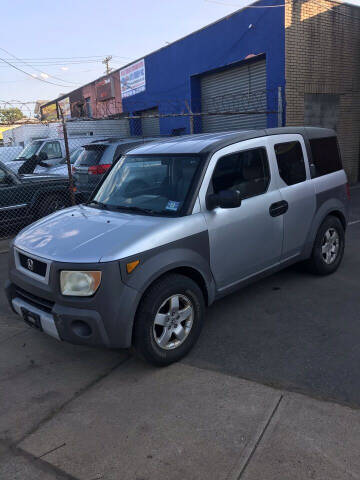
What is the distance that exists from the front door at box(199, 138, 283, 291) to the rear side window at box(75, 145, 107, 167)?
573 cm

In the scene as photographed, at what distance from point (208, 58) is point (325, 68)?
4.14 metres

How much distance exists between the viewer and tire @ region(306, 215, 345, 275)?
489 centimetres

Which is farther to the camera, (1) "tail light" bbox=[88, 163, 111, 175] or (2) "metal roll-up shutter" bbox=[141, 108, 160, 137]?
(2) "metal roll-up shutter" bbox=[141, 108, 160, 137]

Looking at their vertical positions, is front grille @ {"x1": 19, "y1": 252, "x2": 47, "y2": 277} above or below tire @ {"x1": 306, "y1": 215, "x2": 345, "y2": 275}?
above

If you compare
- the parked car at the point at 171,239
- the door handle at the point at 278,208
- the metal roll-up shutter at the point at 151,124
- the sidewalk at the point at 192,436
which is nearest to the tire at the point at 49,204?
the parked car at the point at 171,239

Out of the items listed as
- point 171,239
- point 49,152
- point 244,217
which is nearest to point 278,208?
point 244,217

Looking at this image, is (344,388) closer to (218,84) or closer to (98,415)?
(98,415)

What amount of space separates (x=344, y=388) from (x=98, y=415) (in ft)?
5.69

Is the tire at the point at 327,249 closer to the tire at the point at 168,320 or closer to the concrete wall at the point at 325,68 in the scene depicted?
the tire at the point at 168,320

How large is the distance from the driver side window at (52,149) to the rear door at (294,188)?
33.6 ft

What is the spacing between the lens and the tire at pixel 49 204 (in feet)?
26.6

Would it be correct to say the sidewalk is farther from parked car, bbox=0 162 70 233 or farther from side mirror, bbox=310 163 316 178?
parked car, bbox=0 162 70 233

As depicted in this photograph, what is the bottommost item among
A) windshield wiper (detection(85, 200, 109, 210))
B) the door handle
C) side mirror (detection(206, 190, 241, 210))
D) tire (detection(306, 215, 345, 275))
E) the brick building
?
tire (detection(306, 215, 345, 275))

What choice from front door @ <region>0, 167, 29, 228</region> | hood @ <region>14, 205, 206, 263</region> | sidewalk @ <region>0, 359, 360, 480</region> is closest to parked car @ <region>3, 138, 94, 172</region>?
front door @ <region>0, 167, 29, 228</region>
